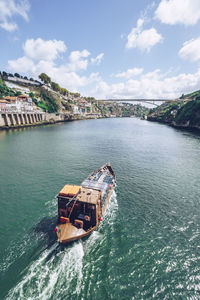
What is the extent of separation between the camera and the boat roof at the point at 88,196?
16156mm

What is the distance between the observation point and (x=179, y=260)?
1395 centimetres

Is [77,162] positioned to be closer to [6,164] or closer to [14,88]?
[6,164]

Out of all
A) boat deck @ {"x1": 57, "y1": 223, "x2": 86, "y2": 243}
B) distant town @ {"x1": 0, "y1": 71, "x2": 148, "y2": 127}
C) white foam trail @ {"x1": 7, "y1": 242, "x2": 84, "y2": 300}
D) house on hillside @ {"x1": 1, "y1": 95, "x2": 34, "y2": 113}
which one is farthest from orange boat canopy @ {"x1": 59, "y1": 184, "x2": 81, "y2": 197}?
house on hillside @ {"x1": 1, "y1": 95, "x2": 34, "y2": 113}

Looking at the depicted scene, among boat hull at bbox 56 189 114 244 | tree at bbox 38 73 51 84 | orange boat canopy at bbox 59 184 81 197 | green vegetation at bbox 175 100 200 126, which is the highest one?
tree at bbox 38 73 51 84

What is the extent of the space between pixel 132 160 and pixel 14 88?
163868 mm

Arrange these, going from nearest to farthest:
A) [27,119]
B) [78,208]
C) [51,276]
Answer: [51,276], [78,208], [27,119]

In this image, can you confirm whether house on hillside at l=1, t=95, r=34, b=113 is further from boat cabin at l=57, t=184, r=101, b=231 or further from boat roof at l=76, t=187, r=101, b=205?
boat roof at l=76, t=187, r=101, b=205

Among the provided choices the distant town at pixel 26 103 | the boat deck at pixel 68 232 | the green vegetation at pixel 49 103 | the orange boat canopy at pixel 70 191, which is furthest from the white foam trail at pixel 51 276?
the green vegetation at pixel 49 103

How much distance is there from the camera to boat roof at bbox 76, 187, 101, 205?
16.2m

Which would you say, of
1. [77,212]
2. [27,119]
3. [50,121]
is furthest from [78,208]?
[50,121]

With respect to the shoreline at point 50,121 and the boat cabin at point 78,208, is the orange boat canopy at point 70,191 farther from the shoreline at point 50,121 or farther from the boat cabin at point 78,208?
the shoreline at point 50,121

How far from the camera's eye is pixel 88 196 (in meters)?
16.9

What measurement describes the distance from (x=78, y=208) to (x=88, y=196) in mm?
1787

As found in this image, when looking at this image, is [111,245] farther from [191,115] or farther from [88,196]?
[191,115]
